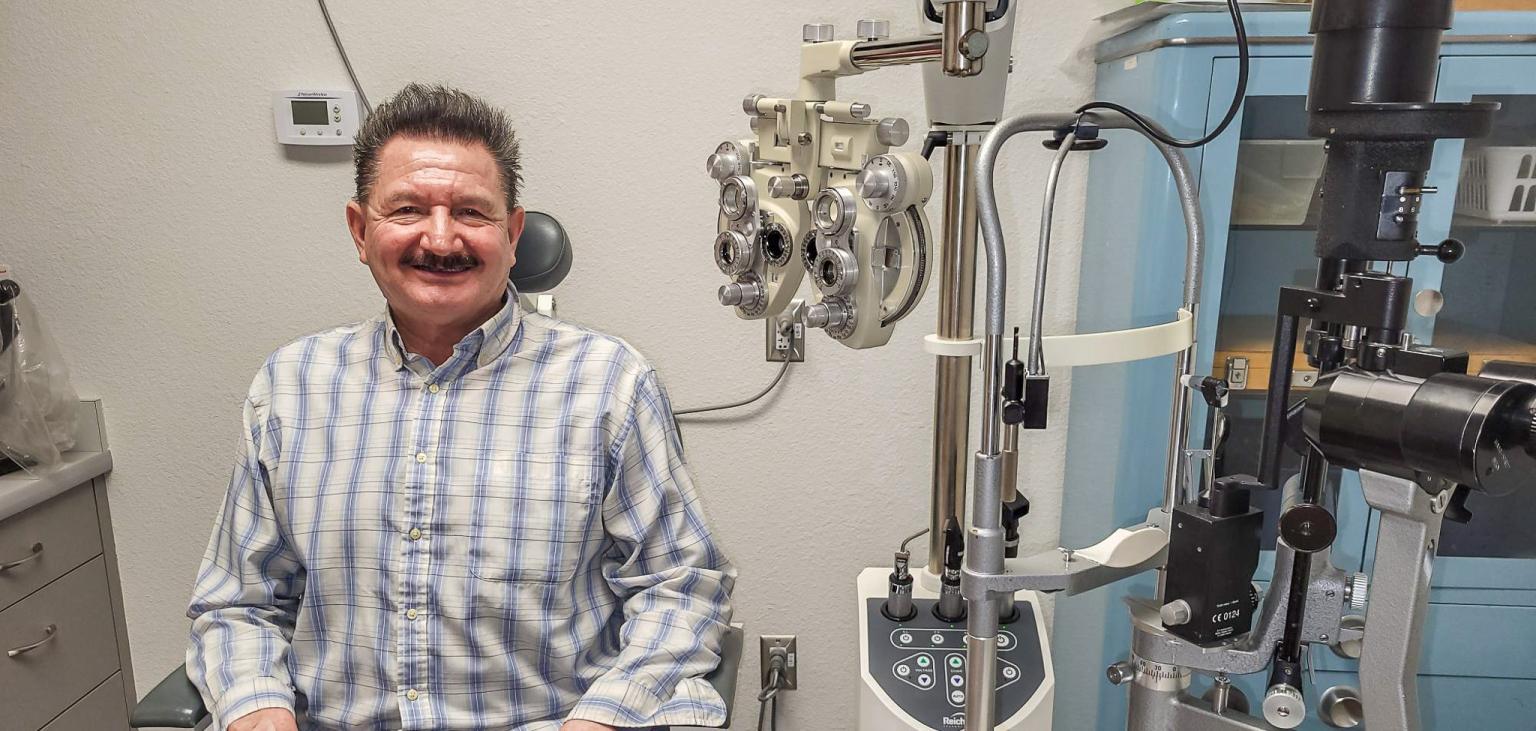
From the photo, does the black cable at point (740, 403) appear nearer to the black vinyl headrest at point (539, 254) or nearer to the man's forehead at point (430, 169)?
the black vinyl headrest at point (539, 254)

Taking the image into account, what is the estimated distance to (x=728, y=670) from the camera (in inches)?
50.4

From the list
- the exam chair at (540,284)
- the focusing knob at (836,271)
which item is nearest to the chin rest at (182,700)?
the exam chair at (540,284)

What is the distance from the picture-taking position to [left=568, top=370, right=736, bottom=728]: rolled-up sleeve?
124 cm

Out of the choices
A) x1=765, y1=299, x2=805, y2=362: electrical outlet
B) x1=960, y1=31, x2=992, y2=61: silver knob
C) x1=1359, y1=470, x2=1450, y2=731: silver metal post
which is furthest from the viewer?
x1=765, y1=299, x2=805, y2=362: electrical outlet

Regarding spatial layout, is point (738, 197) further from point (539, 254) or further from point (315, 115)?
point (315, 115)

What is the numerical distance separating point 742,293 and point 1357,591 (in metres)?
0.65

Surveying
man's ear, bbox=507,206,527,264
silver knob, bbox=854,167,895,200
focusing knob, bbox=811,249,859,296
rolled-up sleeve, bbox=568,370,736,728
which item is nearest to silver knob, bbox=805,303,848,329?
focusing knob, bbox=811,249,859,296

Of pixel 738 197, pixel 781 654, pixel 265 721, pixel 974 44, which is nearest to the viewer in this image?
pixel 974 44

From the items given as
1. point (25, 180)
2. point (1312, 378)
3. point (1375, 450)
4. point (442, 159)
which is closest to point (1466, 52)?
point (1312, 378)

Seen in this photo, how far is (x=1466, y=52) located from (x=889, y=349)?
94 cm

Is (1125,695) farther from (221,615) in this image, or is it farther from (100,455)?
(100,455)

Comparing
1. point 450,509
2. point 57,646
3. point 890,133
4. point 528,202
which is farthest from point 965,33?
point 57,646

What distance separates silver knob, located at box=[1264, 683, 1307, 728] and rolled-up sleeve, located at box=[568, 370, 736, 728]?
631 mm

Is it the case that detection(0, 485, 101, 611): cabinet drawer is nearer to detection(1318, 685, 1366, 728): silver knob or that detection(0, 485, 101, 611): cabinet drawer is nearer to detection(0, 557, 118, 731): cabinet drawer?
detection(0, 557, 118, 731): cabinet drawer
